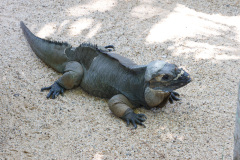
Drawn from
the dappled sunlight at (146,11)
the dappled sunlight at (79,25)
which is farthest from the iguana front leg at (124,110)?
the dappled sunlight at (146,11)

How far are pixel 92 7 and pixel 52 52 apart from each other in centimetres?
275

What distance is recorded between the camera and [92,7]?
797cm

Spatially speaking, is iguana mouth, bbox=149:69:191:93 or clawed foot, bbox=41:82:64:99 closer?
iguana mouth, bbox=149:69:191:93

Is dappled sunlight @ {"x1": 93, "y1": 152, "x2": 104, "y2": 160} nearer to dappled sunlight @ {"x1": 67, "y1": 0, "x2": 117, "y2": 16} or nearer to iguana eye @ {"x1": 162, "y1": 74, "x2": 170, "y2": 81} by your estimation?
iguana eye @ {"x1": 162, "y1": 74, "x2": 170, "y2": 81}

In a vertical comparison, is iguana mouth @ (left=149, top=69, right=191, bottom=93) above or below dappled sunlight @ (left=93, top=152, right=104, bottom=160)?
above

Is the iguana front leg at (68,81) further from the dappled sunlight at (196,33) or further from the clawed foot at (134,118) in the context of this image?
the dappled sunlight at (196,33)

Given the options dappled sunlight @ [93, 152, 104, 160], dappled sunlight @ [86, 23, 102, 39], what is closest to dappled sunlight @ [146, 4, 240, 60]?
dappled sunlight @ [86, 23, 102, 39]

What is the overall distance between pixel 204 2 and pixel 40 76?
505 centimetres

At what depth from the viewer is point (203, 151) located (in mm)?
3836

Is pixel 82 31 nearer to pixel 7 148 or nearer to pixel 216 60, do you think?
pixel 216 60

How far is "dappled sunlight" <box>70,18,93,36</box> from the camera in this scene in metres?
6.97

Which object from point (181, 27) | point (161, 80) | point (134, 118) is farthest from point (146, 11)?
point (134, 118)

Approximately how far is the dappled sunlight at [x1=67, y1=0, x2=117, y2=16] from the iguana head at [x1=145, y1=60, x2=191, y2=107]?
3926 millimetres

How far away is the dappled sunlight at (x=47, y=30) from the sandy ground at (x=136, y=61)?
0.02m
